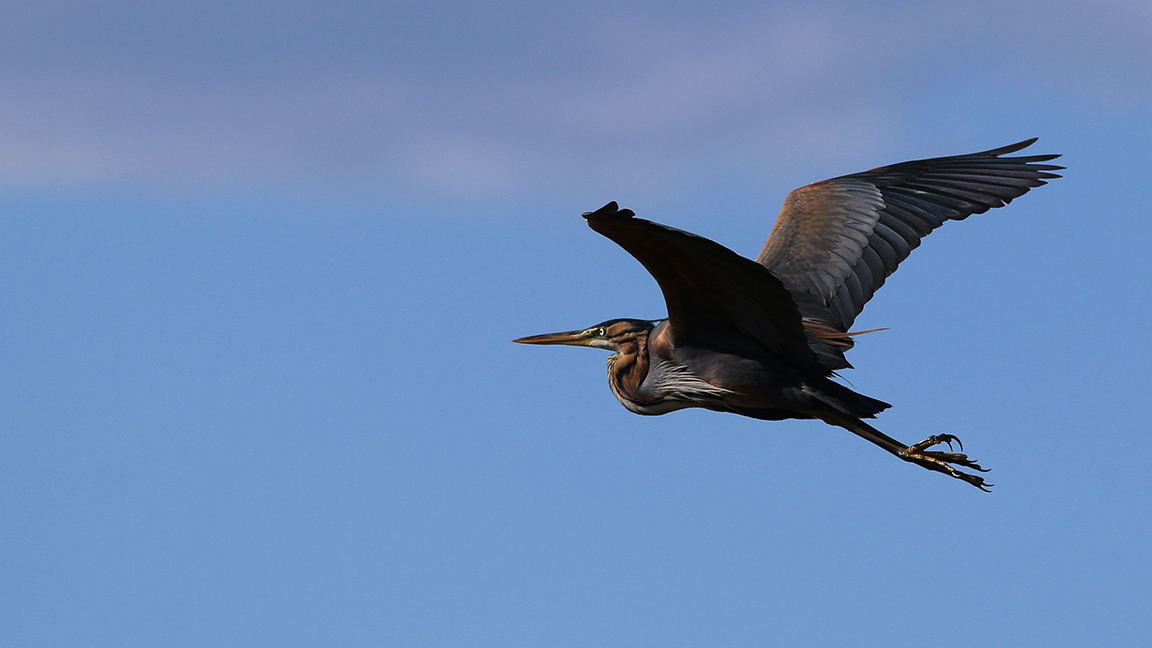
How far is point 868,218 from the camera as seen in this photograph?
363 inches

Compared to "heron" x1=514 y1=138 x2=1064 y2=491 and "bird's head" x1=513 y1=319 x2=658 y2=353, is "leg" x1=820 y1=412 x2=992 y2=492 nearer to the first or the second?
"heron" x1=514 y1=138 x2=1064 y2=491

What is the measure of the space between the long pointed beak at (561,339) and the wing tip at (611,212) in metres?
3.30

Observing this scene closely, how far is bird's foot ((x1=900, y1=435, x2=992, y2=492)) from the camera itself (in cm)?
806

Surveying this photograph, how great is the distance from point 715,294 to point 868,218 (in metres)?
2.58

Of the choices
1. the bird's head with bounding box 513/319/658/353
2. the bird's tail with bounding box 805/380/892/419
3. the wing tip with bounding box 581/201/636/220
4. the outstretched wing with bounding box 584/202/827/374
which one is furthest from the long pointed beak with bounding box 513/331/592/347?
the wing tip with bounding box 581/201/636/220

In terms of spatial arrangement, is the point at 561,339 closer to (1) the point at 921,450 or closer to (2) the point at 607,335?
(2) the point at 607,335

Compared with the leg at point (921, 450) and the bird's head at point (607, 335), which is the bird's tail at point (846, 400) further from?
the bird's head at point (607, 335)

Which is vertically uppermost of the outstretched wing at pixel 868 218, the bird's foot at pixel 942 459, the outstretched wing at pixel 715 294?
the outstretched wing at pixel 868 218

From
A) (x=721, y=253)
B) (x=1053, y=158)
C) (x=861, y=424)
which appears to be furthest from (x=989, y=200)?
(x=721, y=253)

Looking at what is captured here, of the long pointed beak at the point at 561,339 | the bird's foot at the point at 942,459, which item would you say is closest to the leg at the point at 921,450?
the bird's foot at the point at 942,459

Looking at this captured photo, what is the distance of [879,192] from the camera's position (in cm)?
960

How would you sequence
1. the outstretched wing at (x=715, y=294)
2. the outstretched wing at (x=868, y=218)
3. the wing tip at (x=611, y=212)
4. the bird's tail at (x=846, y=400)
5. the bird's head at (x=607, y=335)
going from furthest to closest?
the outstretched wing at (x=868, y=218)
the bird's head at (x=607, y=335)
the bird's tail at (x=846, y=400)
the outstretched wing at (x=715, y=294)
the wing tip at (x=611, y=212)

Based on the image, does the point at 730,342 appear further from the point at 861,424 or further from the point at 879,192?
the point at 879,192

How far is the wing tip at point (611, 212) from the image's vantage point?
18.2ft
